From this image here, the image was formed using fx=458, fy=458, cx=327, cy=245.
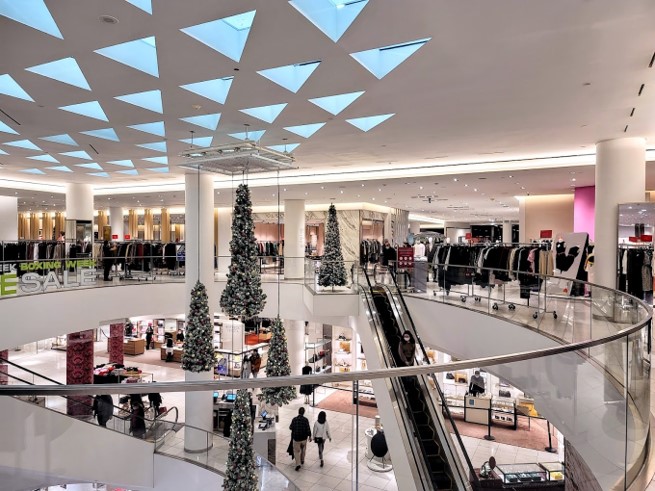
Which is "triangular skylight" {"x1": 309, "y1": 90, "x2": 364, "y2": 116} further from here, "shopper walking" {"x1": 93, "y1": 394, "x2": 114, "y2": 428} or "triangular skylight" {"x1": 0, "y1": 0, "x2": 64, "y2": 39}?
"shopper walking" {"x1": 93, "y1": 394, "x2": 114, "y2": 428}

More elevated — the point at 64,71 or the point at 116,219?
the point at 64,71

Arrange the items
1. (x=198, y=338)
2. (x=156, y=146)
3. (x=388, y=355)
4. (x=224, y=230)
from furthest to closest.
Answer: (x=224, y=230)
(x=198, y=338)
(x=156, y=146)
(x=388, y=355)

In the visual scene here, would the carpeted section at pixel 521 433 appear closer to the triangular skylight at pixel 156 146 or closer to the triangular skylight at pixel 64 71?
the triangular skylight at pixel 64 71

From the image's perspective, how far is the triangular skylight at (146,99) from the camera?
7.02 metres

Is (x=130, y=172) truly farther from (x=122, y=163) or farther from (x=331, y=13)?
(x=331, y=13)

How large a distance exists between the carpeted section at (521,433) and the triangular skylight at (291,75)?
4.46m

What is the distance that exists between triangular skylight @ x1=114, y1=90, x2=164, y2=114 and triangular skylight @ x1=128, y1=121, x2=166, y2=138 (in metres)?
1.52

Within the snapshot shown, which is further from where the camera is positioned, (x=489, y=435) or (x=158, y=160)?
(x=158, y=160)

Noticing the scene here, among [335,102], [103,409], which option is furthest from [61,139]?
[335,102]

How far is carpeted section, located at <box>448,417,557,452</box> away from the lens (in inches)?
110

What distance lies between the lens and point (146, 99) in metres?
7.21

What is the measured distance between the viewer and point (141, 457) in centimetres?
1018

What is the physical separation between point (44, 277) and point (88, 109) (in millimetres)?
5931

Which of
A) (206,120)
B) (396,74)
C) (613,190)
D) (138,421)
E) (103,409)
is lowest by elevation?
(138,421)
